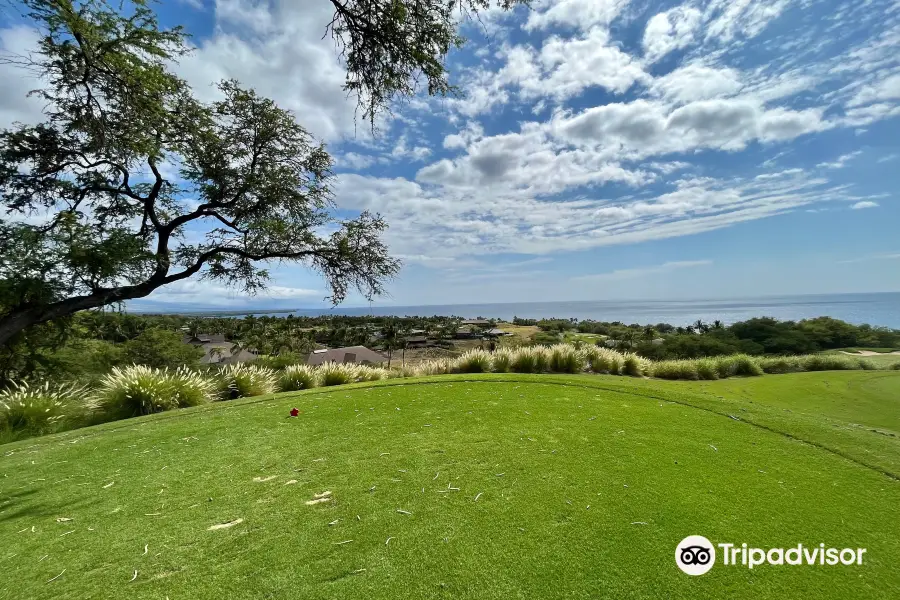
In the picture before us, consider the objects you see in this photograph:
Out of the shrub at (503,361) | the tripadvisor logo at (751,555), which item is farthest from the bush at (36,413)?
the tripadvisor logo at (751,555)

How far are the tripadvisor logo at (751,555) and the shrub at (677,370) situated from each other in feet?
27.1

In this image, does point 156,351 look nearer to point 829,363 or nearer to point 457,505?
point 457,505

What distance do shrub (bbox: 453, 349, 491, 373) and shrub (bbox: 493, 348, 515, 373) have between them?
21cm

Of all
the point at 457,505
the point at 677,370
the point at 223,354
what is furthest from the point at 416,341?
the point at 457,505

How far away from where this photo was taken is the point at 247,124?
22.9 ft

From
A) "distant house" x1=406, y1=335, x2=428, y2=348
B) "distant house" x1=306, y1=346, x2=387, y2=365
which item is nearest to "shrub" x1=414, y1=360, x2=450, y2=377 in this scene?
"distant house" x1=306, y1=346, x2=387, y2=365

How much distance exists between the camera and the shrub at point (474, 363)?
35.9 ft

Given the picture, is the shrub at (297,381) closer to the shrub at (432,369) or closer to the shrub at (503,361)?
the shrub at (432,369)

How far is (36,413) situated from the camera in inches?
277

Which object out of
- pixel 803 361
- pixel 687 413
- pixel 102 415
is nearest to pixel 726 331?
pixel 803 361

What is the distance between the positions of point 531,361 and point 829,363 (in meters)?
7.17

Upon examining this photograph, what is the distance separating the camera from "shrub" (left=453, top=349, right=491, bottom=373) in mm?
10945

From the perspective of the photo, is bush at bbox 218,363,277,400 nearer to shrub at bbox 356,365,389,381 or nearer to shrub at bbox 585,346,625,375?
shrub at bbox 356,365,389,381

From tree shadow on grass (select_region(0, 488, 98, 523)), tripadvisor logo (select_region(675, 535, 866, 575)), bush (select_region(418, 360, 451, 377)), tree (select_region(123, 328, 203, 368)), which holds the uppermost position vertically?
tripadvisor logo (select_region(675, 535, 866, 575))
